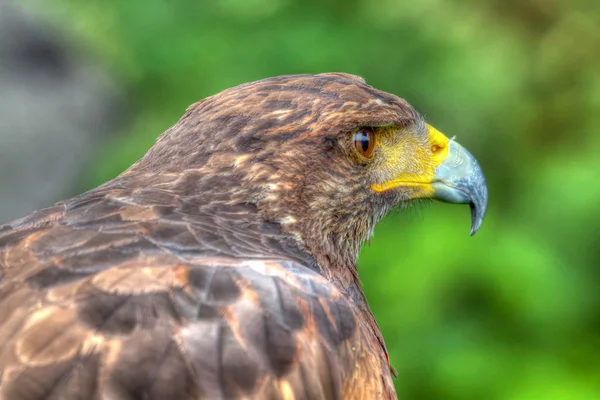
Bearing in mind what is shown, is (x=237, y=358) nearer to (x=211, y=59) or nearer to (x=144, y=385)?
(x=144, y=385)

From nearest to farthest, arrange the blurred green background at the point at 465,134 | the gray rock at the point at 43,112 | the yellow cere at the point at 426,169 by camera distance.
A: the yellow cere at the point at 426,169, the blurred green background at the point at 465,134, the gray rock at the point at 43,112

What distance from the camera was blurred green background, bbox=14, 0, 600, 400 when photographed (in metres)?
4.64

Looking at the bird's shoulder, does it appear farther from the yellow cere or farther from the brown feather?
the yellow cere

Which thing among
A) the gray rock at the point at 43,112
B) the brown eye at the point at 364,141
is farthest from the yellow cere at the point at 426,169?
the gray rock at the point at 43,112

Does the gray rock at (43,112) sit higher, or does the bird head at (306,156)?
the bird head at (306,156)

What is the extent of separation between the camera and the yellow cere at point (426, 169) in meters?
3.27

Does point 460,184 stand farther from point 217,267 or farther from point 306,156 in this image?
point 217,267

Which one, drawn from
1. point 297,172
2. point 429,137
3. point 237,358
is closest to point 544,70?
point 429,137

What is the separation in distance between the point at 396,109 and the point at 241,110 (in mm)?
515

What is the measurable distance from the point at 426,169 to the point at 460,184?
122mm

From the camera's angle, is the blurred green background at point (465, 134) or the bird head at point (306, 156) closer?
the bird head at point (306, 156)

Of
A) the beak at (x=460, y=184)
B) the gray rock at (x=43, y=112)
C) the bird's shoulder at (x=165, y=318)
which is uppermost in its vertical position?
the beak at (x=460, y=184)

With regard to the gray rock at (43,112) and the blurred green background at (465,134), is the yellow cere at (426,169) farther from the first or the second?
the gray rock at (43,112)

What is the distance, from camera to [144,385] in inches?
78.5
